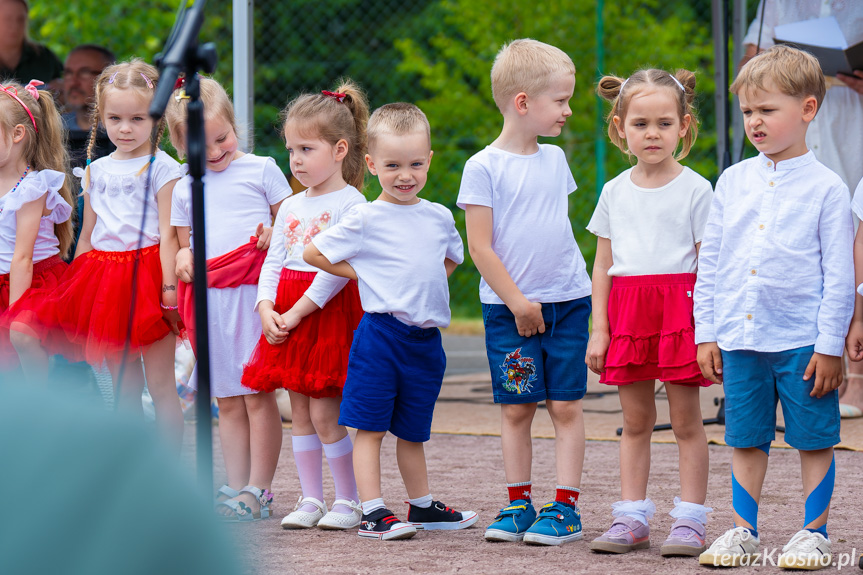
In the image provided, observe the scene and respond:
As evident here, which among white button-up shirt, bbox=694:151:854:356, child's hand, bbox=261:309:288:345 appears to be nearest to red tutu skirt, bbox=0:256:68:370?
child's hand, bbox=261:309:288:345

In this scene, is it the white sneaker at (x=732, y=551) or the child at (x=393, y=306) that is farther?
the child at (x=393, y=306)

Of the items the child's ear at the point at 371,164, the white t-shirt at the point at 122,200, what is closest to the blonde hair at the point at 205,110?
the white t-shirt at the point at 122,200

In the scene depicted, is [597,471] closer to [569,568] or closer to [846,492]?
[846,492]

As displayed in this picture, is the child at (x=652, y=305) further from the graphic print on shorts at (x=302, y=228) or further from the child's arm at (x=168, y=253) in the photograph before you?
the child's arm at (x=168, y=253)

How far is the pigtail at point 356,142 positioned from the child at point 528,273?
1.59ft

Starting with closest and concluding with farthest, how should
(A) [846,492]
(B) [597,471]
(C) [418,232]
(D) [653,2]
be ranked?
(C) [418,232] → (A) [846,492] → (B) [597,471] → (D) [653,2]

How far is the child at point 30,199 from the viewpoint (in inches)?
127

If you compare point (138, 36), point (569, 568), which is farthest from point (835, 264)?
point (138, 36)

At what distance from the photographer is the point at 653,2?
32.2 ft

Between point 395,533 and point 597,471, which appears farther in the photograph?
point 597,471

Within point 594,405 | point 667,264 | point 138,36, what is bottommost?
point 594,405

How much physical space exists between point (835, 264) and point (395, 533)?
1.30m

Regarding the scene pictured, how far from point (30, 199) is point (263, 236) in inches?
30.3

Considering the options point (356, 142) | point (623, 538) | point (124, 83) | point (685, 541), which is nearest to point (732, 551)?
point (685, 541)
